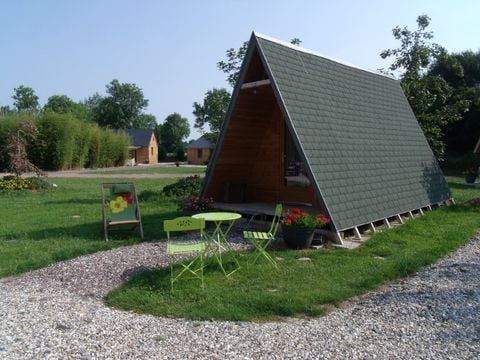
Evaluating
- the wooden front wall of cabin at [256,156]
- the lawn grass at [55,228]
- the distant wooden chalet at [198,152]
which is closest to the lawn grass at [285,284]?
the lawn grass at [55,228]

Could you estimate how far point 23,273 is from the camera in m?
6.60

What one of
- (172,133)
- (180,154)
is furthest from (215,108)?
(172,133)

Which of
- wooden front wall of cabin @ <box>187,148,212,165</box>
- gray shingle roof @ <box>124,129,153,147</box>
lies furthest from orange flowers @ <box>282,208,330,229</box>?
gray shingle roof @ <box>124,129,153,147</box>

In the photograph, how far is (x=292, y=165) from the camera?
10.6m

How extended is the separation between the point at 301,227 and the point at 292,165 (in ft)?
10.6

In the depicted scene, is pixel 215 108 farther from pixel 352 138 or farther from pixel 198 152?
pixel 198 152

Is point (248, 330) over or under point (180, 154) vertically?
under

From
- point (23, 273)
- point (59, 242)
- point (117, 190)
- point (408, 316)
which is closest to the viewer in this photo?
point (408, 316)

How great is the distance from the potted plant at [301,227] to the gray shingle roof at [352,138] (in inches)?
16.0

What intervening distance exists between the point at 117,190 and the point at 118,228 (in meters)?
0.81

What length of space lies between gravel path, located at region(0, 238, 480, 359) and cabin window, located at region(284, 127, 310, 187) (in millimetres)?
4784

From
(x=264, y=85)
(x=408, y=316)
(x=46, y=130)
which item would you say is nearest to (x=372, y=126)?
(x=264, y=85)

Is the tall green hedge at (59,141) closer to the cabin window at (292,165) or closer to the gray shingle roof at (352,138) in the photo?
the cabin window at (292,165)

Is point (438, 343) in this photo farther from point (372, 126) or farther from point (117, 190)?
point (372, 126)
